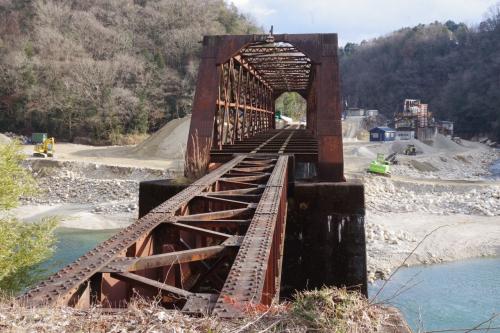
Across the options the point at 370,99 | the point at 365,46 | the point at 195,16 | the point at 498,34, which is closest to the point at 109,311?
the point at 195,16

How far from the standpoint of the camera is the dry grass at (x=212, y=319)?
2.42 meters

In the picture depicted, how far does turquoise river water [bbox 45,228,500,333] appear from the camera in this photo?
13.8 metres

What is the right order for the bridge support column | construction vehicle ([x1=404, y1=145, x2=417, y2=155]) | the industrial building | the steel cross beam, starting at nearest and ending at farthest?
the steel cross beam, the bridge support column, construction vehicle ([x1=404, y1=145, x2=417, y2=155]), the industrial building

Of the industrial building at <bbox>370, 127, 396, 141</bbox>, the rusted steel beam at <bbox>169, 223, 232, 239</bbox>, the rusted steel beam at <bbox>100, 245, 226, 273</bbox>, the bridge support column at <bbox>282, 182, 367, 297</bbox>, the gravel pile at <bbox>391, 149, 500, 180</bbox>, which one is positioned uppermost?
the industrial building at <bbox>370, 127, 396, 141</bbox>

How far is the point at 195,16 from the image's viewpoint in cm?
8388

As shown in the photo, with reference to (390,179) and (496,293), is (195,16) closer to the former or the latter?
(390,179)

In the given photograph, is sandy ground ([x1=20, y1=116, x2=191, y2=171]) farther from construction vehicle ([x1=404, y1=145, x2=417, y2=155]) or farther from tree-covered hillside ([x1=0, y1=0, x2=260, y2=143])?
construction vehicle ([x1=404, y1=145, x2=417, y2=155])

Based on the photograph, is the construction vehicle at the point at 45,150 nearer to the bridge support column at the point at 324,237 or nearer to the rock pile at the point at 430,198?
the rock pile at the point at 430,198

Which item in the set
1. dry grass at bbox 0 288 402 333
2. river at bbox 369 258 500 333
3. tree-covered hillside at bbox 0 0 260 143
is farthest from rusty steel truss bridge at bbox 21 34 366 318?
tree-covered hillside at bbox 0 0 260 143

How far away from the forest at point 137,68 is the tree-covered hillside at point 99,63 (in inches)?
5.8

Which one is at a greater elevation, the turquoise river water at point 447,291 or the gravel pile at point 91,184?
the gravel pile at point 91,184

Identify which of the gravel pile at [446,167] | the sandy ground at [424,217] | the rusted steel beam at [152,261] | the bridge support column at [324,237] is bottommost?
the sandy ground at [424,217]

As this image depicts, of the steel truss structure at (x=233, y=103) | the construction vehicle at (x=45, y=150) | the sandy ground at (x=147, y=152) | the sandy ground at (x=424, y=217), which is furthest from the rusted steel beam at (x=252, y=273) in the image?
the construction vehicle at (x=45, y=150)

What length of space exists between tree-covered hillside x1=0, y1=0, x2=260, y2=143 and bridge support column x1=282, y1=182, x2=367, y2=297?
51.3 metres
